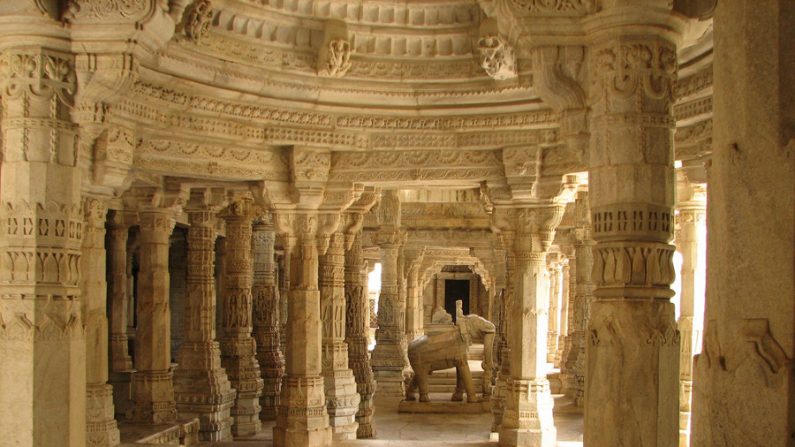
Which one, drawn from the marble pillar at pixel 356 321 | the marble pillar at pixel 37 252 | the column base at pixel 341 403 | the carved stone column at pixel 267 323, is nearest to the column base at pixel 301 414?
the column base at pixel 341 403

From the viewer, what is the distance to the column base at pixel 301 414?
9570 millimetres

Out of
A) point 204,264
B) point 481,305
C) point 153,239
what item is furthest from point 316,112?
point 481,305

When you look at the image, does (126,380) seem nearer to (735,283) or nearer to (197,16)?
(197,16)

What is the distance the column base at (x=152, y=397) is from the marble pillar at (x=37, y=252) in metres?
5.90

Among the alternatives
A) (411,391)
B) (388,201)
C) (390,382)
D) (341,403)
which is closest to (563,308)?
(390,382)

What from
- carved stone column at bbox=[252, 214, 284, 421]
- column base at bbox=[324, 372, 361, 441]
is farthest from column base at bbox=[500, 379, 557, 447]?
carved stone column at bbox=[252, 214, 284, 421]

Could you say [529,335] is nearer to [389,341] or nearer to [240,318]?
[240,318]

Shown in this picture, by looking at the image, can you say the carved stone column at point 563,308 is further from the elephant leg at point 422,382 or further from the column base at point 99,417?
the column base at point 99,417

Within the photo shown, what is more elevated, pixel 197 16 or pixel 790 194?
pixel 197 16

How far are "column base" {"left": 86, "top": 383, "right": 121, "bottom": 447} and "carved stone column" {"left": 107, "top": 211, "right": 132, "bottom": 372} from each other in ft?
18.9

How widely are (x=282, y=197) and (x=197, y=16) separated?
9.16 feet

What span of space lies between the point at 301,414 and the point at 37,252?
5.30 m

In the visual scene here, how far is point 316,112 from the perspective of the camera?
28.9 feet

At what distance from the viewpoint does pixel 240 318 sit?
12.9m
